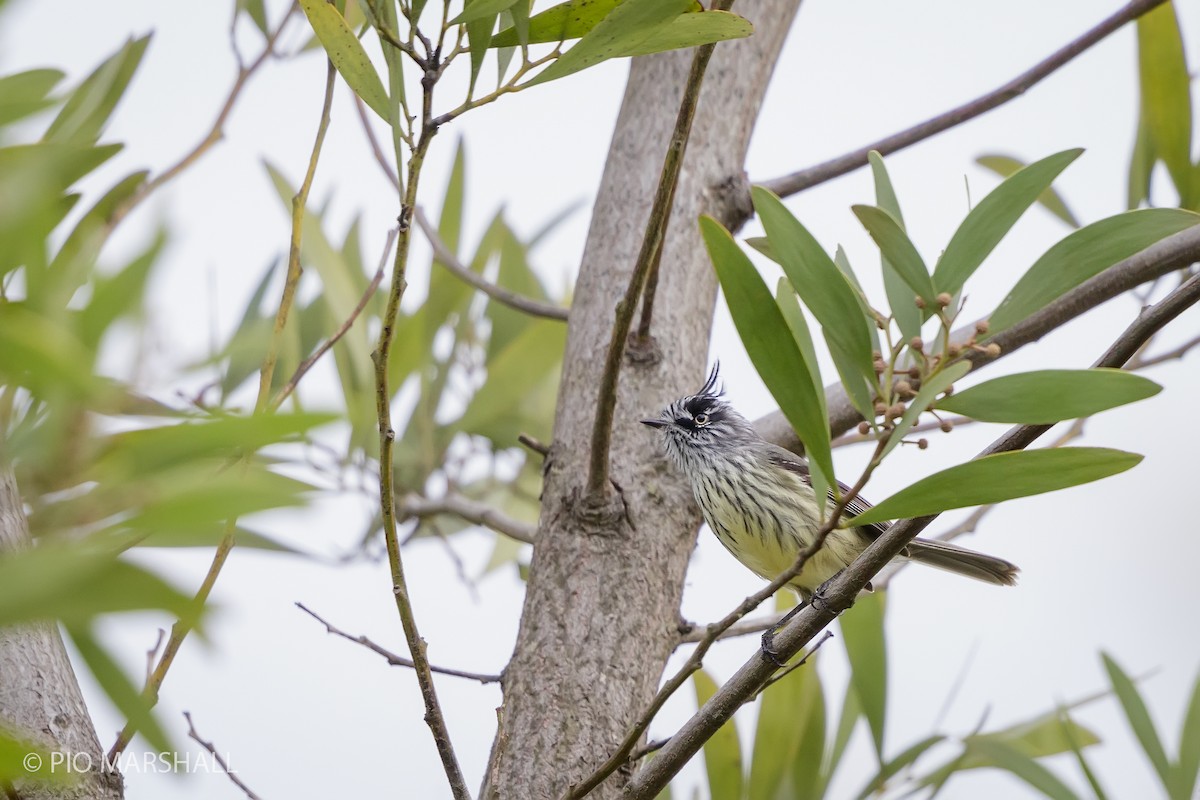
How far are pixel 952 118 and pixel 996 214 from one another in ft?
3.85

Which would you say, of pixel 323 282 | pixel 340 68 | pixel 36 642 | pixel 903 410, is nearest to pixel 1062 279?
pixel 903 410

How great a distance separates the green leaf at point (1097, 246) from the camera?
1186 mm

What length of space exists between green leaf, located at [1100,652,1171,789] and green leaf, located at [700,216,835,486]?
119 centimetres

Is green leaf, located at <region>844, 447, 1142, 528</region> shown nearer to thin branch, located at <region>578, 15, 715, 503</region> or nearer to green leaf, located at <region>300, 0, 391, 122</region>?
thin branch, located at <region>578, 15, 715, 503</region>

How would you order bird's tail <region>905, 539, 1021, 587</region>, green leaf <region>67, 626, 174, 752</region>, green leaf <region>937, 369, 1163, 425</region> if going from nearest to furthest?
green leaf <region>67, 626, 174, 752</region> → green leaf <region>937, 369, 1163, 425</region> → bird's tail <region>905, 539, 1021, 587</region>

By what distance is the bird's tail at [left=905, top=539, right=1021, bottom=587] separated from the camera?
276 cm

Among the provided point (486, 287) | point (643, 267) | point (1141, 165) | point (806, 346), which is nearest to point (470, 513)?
point (486, 287)

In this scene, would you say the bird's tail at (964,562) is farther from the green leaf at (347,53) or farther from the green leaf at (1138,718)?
the green leaf at (347,53)

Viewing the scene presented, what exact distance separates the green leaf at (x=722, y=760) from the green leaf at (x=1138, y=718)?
747 mm

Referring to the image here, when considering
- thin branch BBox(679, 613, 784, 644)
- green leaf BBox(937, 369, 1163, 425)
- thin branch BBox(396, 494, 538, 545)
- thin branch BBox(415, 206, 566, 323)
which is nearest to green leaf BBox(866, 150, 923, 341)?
green leaf BBox(937, 369, 1163, 425)

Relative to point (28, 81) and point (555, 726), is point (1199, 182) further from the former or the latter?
point (28, 81)

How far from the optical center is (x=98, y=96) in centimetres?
187

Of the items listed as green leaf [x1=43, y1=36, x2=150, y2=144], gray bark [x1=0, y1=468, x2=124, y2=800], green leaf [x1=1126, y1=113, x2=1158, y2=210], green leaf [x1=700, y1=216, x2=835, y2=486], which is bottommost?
gray bark [x1=0, y1=468, x2=124, y2=800]

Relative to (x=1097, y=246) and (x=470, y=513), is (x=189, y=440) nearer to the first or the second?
(x=1097, y=246)
